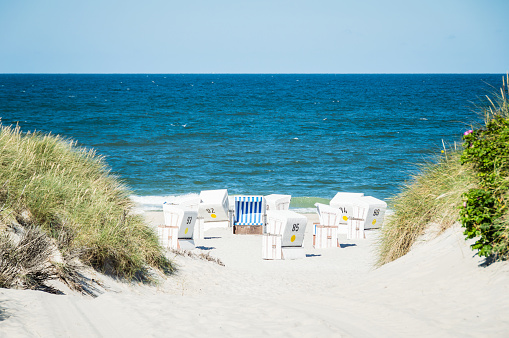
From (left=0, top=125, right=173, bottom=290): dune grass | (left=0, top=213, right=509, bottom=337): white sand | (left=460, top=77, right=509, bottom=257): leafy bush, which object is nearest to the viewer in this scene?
(left=0, top=213, right=509, bottom=337): white sand

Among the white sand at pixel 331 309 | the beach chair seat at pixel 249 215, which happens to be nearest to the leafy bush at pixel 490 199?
the white sand at pixel 331 309

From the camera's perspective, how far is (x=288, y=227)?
38.8 ft

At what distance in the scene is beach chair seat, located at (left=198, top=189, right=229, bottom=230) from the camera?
54.1 ft

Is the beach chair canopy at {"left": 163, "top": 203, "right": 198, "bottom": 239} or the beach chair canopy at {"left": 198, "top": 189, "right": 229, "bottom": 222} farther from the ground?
the beach chair canopy at {"left": 163, "top": 203, "right": 198, "bottom": 239}

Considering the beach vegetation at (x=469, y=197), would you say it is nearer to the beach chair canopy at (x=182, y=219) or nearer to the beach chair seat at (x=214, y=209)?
the beach chair canopy at (x=182, y=219)

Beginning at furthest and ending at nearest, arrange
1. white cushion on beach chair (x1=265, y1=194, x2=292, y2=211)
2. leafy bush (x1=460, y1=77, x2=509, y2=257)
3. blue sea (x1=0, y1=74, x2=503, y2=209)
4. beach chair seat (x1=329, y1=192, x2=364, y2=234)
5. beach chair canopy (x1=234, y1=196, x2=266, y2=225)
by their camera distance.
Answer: blue sea (x1=0, y1=74, x2=503, y2=209) → white cushion on beach chair (x1=265, y1=194, x2=292, y2=211) → beach chair canopy (x1=234, y1=196, x2=266, y2=225) → beach chair seat (x1=329, y1=192, x2=364, y2=234) → leafy bush (x1=460, y1=77, x2=509, y2=257)

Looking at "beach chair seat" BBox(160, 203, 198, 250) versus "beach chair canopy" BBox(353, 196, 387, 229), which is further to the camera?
"beach chair canopy" BBox(353, 196, 387, 229)

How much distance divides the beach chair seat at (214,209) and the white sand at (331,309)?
9.68m

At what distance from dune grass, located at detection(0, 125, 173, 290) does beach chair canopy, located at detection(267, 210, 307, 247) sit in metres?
4.25

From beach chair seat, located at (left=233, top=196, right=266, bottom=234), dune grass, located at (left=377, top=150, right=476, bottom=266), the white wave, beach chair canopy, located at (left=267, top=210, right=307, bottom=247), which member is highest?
dune grass, located at (left=377, top=150, right=476, bottom=266)

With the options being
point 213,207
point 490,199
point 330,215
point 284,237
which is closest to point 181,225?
point 284,237

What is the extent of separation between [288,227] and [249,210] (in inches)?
168

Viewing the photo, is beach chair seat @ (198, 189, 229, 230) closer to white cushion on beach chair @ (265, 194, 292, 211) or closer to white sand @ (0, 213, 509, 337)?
white cushion on beach chair @ (265, 194, 292, 211)

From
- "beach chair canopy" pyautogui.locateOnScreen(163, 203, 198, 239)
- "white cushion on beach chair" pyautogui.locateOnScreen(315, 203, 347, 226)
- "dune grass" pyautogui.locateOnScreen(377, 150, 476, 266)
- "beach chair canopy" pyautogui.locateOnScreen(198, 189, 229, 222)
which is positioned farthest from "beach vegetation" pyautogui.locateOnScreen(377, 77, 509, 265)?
"beach chair canopy" pyautogui.locateOnScreen(198, 189, 229, 222)
